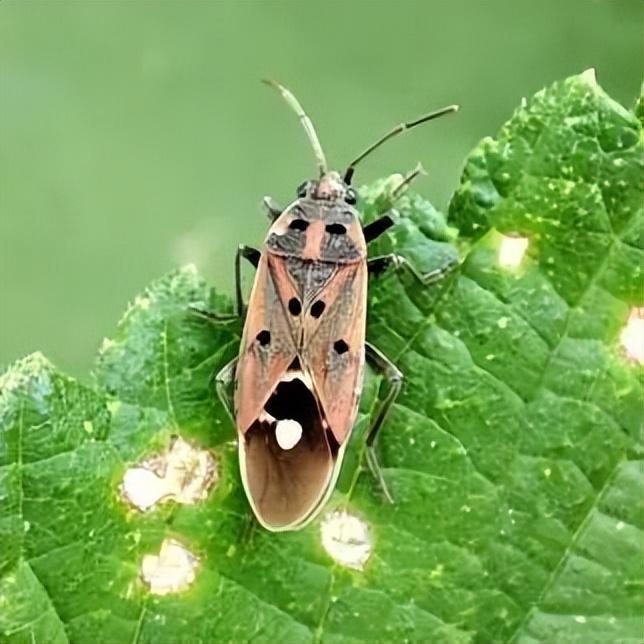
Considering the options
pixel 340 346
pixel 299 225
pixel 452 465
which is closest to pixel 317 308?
pixel 340 346

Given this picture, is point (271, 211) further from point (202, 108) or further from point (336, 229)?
point (202, 108)

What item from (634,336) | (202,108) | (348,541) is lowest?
(348,541)

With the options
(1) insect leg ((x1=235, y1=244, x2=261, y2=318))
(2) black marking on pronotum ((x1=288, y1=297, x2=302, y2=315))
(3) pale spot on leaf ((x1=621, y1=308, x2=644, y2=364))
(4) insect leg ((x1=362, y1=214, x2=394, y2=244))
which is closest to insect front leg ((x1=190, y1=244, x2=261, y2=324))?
(1) insect leg ((x1=235, y1=244, x2=261, y2=318))

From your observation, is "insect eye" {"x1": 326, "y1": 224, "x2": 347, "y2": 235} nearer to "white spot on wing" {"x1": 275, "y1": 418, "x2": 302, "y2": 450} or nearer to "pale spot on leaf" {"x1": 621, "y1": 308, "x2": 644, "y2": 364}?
"white spot on wing" {"x1": 275, "y1": 418, "x2": 302, "y2": 450}

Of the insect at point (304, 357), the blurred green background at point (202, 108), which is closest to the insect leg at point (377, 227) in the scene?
the insect at point (304, 357)

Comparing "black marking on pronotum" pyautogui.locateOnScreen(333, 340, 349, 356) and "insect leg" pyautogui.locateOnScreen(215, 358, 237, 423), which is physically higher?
Answer: "black marking on pronotum" pyautogui.locateOnScreen(333, 340, 349, 356)

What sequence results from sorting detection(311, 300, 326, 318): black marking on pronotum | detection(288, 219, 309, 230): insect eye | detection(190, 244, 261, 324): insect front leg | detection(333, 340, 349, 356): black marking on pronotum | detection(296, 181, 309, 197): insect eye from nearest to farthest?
detection(190, 244, 261, 324): insect front leg
detection(333, 340, 349, 356): black marking on pronotum
detection(311, 300, 326, 318): black marking on pronotum
detection(288, 219, 309, 230): insect eye
detection(296, 181, 309, 197): insect eye

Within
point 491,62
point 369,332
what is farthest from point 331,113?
point 369,332

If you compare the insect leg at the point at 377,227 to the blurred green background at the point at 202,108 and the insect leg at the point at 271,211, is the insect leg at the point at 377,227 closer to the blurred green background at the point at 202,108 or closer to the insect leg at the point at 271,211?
the insect leg at the point at 271,211
